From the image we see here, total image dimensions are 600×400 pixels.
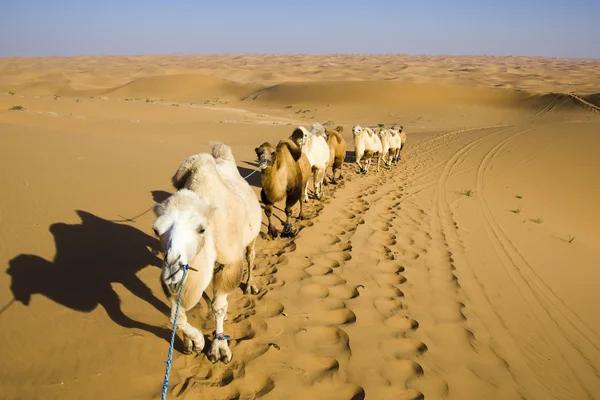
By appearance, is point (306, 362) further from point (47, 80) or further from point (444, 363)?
point (47, 80)

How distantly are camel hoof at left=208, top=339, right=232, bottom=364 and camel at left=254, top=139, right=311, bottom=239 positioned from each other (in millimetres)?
3044

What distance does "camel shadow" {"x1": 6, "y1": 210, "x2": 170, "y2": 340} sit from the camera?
390cm

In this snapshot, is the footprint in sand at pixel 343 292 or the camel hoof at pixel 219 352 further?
the footprint in sand at pixel 343 292

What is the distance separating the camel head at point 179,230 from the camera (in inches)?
87.4

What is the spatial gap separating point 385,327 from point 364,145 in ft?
31.4

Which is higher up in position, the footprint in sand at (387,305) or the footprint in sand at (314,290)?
the footprint in sand at (314,290)

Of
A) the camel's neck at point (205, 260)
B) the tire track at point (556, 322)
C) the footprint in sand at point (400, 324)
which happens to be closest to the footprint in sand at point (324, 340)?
the footprint in sand at point (400, 324)

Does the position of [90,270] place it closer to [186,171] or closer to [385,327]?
[186,171]

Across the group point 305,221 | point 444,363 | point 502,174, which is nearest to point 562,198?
point 502,174

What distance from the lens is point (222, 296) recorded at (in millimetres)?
3361

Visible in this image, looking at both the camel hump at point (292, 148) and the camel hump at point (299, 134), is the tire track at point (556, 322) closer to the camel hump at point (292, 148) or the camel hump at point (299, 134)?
the camel hump at point (292, 148)

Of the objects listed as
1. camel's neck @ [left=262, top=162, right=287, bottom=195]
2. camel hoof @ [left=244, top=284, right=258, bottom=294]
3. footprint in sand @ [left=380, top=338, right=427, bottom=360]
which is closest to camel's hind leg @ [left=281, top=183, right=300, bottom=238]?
camel's neck @ [left=262, top=162, right=287, bottom=195]

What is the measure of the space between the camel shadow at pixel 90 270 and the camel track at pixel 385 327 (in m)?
1.01

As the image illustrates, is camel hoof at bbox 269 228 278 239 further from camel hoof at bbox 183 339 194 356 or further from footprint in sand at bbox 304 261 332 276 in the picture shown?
camel hoof at bbox 183 339 194 356
